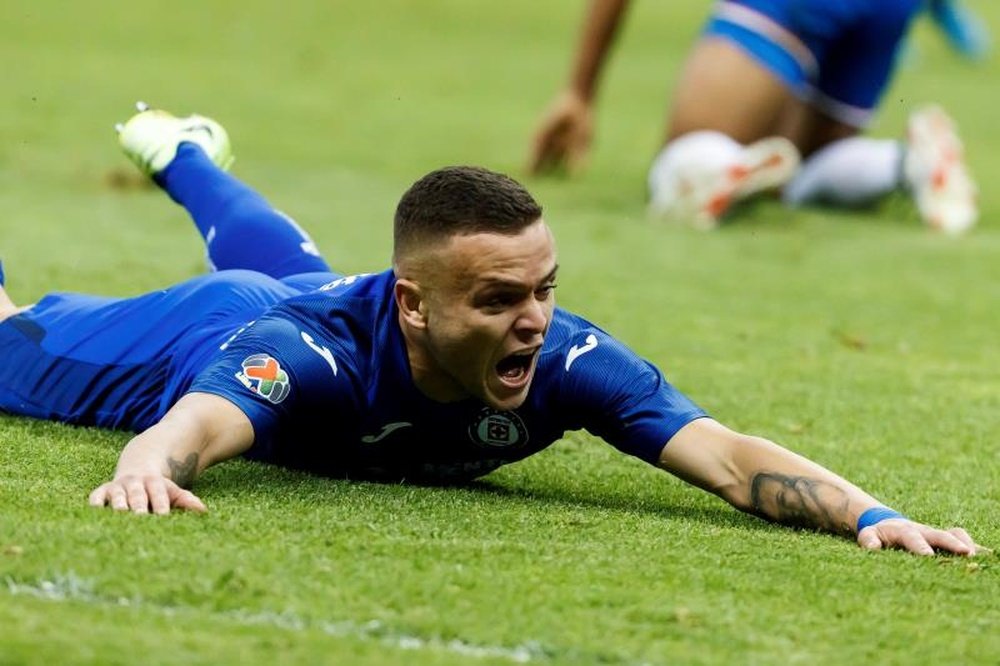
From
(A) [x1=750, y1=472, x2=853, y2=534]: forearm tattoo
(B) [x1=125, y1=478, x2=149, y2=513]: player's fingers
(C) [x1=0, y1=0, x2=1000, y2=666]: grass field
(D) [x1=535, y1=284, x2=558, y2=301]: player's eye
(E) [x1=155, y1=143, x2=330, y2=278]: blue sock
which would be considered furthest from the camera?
(E) [x1=155, y1=143, x2=330, y2=278]: blue sock

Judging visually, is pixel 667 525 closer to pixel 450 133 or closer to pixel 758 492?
pixel 758 492

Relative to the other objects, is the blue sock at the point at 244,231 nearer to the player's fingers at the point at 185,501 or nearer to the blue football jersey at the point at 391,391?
the blue football jersey at the point at 391,391

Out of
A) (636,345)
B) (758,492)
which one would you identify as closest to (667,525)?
(758,492)

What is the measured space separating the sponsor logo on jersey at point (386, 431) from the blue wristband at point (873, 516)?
3.27ft

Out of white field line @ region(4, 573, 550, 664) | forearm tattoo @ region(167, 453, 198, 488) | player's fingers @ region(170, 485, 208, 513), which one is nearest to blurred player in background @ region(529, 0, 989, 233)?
forearm tattoo @ region(167, 453, 198, 488)

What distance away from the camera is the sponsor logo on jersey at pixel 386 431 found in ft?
13.8

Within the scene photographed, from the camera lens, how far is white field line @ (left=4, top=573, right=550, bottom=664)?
2973 mm

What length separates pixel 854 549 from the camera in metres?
3.89

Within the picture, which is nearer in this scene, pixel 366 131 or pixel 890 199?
pixel 890 199

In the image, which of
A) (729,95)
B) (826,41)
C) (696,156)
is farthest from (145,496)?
(826,41)

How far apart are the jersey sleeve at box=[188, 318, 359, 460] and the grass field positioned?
0.60 ft

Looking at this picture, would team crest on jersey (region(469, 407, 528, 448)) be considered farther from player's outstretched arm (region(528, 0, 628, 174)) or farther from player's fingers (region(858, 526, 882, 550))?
player's outstretched arm (region(528, 0, 628, 174))

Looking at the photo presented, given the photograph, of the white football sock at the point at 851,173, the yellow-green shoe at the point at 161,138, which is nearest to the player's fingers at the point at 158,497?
the yellow-green shoe at the point at 161,138

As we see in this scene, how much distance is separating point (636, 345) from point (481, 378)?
2.78 metres
